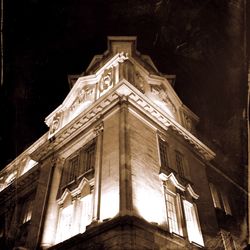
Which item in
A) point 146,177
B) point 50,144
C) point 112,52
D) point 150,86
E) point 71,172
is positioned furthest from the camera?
point 112,52

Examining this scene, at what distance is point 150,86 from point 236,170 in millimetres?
13859

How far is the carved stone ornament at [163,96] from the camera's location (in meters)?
26.7

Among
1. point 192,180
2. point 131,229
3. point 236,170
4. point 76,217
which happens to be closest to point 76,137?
point 76,217

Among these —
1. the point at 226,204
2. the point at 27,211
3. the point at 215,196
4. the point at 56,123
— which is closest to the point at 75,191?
the point at 27,211

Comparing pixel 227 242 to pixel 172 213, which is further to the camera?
pixel 227 242

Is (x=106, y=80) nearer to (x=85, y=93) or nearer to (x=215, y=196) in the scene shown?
(x=85, y=93)

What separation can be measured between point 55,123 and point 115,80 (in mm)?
8528

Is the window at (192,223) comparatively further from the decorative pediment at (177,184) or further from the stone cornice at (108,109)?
the stone cornice at (108,109)

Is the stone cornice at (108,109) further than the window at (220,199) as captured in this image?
No

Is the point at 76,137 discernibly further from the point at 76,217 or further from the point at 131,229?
the point at 131,229

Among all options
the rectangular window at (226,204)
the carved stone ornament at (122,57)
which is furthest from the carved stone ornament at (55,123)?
the rectangular window at (226,204)

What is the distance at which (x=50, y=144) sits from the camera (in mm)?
24656

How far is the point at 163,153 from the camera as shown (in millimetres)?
21484

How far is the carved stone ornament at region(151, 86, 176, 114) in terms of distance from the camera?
87.5 feet
